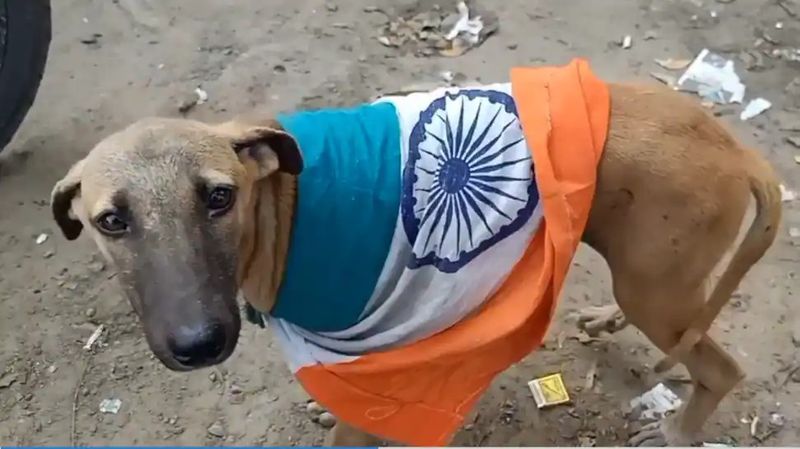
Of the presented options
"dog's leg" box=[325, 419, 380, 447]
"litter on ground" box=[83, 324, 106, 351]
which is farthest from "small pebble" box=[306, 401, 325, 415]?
"litter on ground" box=[83, 324, 106, 351]

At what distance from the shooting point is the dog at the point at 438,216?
7.81ft

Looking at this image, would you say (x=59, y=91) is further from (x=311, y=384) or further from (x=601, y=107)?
(x=601, y=107)

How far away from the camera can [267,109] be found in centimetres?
441

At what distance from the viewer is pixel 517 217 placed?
2627 mm

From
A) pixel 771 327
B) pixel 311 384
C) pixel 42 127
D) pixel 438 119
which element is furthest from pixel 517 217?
pixel 42 127

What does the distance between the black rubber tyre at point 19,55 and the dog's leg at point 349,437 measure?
1.87 meters

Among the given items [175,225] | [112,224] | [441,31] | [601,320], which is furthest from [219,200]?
[441,31]

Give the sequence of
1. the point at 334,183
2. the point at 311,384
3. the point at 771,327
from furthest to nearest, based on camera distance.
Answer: the point at 771,327
the point at 311,384
the point at 334,183

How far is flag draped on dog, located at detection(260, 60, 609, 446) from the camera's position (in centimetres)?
256

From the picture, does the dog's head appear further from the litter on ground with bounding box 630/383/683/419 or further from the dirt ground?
the litter on ground with bounding box 630/383/683/419

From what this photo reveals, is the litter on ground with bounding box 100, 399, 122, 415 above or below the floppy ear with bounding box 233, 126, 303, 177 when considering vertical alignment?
below

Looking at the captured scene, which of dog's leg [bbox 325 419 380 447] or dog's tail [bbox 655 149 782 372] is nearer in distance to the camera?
dog's tail [bbox 655 149 782 372]

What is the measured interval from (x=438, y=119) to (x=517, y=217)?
31 centimetres

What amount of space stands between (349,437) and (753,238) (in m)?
1.24
